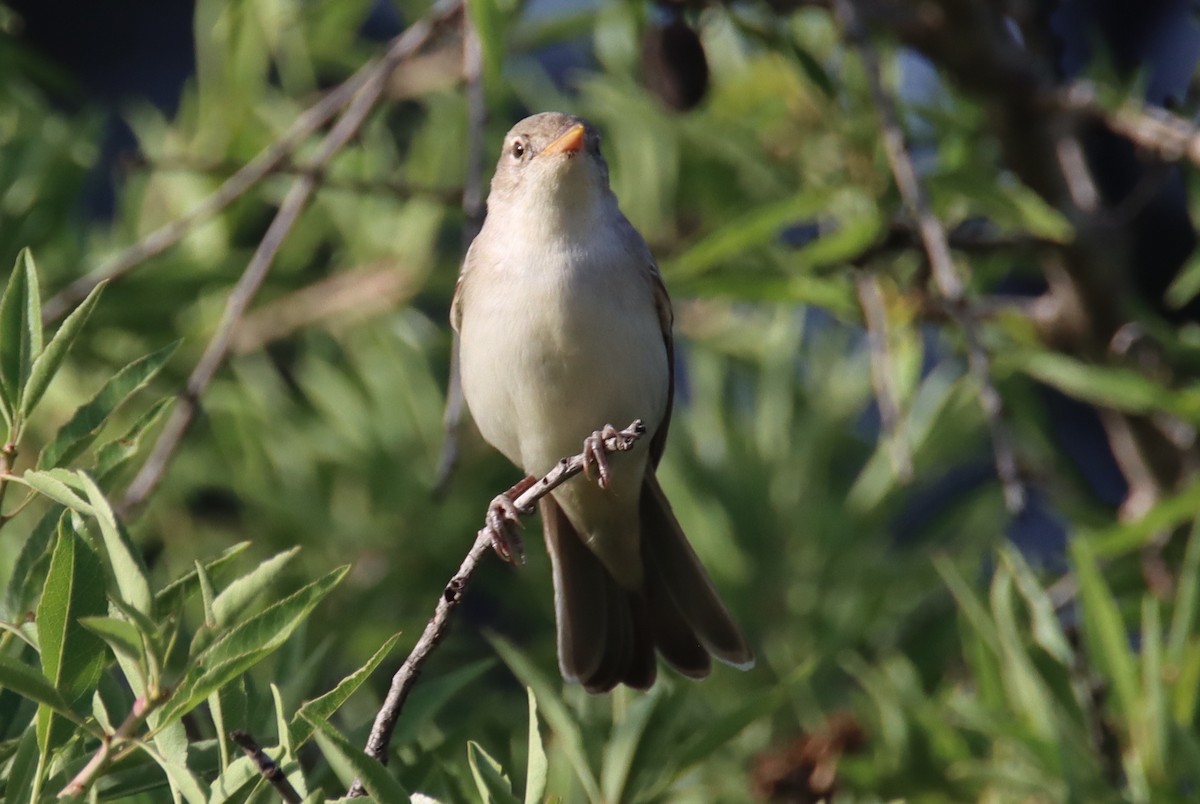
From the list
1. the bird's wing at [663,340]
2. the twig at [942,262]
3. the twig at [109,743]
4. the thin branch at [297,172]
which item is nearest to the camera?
the twig at [109,743]

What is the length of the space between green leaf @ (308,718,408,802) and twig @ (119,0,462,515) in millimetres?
1003

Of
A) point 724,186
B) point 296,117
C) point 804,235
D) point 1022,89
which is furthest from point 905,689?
point 804,235

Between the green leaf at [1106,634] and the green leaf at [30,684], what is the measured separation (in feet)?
5.31

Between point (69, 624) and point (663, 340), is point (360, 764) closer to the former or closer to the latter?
point (69, 624)

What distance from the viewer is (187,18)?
7133mm

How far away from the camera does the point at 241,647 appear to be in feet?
4.61

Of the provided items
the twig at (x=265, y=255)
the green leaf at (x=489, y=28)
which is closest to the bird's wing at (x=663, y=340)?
the twig at (x=265, y=255)

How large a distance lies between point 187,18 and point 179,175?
373 centimetres

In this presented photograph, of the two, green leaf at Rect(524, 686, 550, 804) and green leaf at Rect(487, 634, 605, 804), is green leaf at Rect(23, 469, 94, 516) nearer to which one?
green leaf at Rect(524, 686, 550, 804)

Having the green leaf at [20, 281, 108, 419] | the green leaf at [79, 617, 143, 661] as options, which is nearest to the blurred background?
the green leaf at [20, 281, 108, 419]

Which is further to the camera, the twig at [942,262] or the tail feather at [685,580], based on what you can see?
the tail feather at [685,580]

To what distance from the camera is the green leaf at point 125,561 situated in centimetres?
132

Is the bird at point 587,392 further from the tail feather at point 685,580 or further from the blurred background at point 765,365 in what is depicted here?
the blurred background at point 765,365

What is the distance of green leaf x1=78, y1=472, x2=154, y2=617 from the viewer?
1322mm
